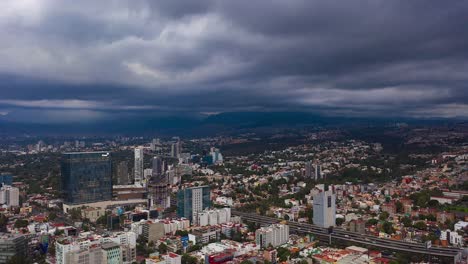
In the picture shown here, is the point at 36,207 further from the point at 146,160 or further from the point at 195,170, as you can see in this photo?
the point at 146,160

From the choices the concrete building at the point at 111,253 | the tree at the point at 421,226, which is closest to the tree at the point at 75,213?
the concrete building at the point at 111,253

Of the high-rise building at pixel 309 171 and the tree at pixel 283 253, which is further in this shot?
the high-rise building at pixel 309 171

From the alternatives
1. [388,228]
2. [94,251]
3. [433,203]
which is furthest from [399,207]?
[94,251]

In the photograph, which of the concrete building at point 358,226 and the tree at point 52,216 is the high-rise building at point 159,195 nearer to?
the tree at point 52,216

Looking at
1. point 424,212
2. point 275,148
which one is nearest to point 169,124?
point 275,148

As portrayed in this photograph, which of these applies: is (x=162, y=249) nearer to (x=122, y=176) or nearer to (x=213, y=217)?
(x=213, y=217)

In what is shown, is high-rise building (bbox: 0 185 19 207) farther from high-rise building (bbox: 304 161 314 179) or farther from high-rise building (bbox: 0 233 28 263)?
high-rise building (bbox: 304 161 314 179)

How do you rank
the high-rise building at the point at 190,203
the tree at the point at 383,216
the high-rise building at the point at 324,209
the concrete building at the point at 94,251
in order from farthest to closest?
the high-rise building at the point at 190,203
the tree at the point at 383,216
the high-rise building at the point at 324,209
the concrete building at the point at 94,251

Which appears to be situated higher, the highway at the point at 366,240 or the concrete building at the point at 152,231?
the concrete building at the point at 152,231
